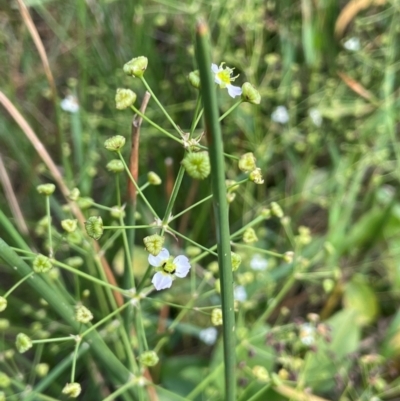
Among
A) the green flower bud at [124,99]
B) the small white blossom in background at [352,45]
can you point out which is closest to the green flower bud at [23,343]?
the green flower bud at [124,99]

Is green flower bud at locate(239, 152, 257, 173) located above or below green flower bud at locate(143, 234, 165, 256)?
above

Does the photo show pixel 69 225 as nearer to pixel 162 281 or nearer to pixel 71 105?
pixel 162 281

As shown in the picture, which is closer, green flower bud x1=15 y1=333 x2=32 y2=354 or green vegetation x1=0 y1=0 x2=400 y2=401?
green flower bud x1=15 y1=333 x2=32 y2=354

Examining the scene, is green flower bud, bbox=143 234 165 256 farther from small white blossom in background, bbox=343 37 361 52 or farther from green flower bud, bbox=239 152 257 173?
small white blossom in background, bbox=343 37 361 52

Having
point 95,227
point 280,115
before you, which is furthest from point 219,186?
point 280,115

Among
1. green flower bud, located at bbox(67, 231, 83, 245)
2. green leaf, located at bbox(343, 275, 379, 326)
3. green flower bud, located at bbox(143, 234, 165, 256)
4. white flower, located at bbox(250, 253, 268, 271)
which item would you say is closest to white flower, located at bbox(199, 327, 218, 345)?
white flower, located at bbox(250, 253, 268, 271)

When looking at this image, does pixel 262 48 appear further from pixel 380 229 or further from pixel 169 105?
pixel 380 229

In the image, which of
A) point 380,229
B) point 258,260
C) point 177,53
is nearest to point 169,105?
point 177,53

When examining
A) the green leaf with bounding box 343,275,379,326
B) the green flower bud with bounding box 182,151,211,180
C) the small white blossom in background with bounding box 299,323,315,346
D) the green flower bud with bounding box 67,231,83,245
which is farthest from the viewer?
the green leaf with bounding box 343,275,379,326
